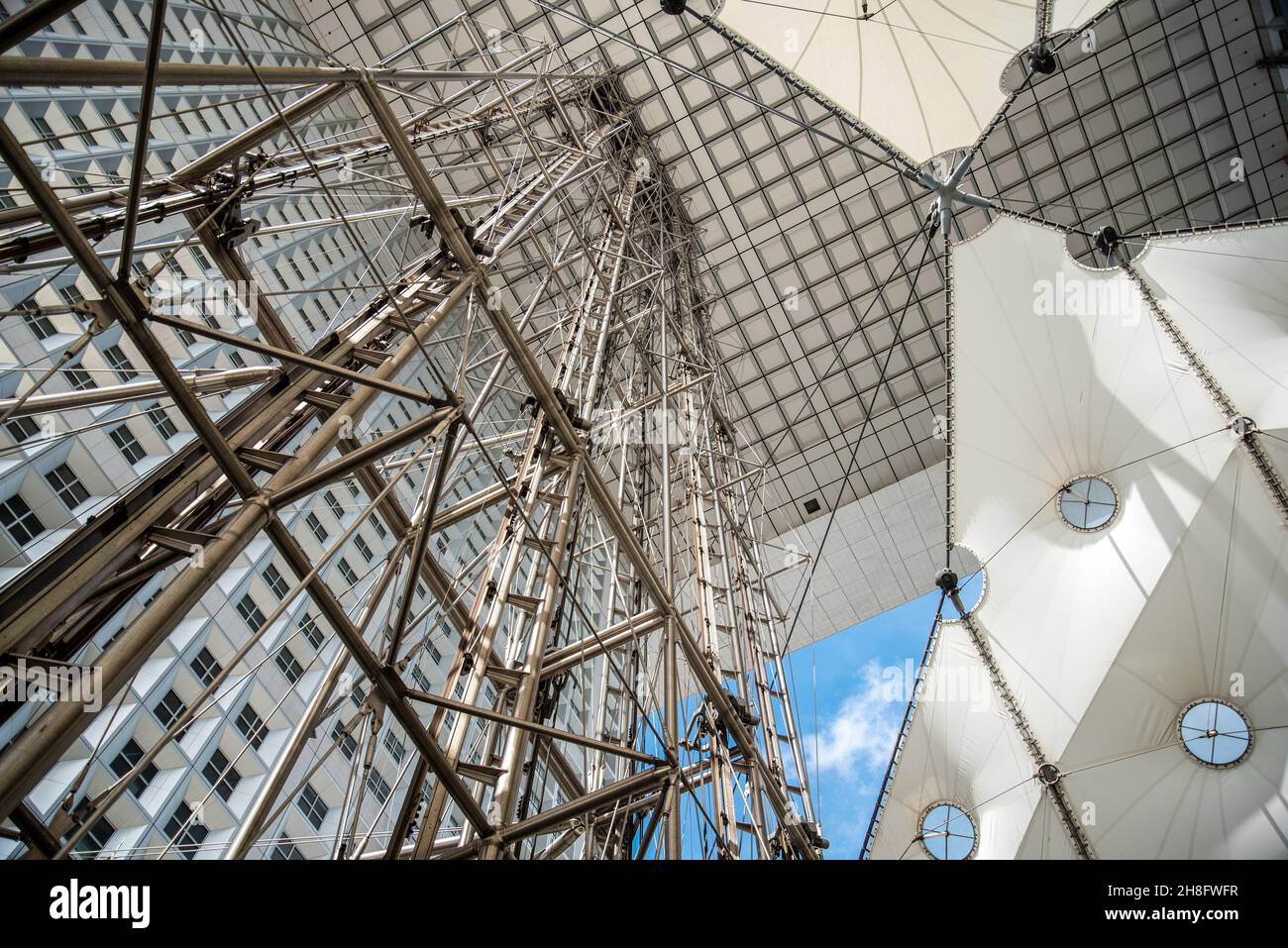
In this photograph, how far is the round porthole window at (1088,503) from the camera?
19.7 metres

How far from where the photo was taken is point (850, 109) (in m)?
22.0

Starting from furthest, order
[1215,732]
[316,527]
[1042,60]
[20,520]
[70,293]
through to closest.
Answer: [316,527], [70,293], [1042,60], [20,520], [1215,732]

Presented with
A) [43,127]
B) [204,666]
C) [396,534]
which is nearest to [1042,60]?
[396,534]

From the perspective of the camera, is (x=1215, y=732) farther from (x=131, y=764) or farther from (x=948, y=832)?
(x=131, y=764)

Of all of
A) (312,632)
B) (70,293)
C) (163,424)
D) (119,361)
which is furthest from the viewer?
(312,632)

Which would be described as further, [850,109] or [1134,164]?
[1134,164]

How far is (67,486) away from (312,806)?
9179mm

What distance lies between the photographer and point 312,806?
2223 cm

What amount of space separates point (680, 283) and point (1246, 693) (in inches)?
718

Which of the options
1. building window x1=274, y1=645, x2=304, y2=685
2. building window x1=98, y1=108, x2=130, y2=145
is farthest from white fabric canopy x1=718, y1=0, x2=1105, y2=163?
building window x1=274, y1=645, x2=304, y2=685

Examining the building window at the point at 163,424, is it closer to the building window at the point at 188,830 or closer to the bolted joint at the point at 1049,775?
the building window at the point at 188,830

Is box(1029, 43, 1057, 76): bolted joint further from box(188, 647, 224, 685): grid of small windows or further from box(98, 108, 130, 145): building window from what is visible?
box(188, 647, 224, 685): grid of small windows
